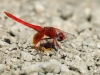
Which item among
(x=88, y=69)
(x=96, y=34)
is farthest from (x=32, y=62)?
(x=96, y=34)

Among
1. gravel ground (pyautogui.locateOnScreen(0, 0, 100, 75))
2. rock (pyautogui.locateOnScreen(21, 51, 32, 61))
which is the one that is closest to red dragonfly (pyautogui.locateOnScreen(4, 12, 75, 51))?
gravel ground (pyautogui.locateOnScreen(0, 0, 100, 75))

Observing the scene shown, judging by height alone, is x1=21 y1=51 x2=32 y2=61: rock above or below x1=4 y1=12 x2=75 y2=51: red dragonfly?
below

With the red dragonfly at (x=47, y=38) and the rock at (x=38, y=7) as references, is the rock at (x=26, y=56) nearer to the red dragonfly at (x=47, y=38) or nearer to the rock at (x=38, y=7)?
the red dragonfly at (x=47, y=38)

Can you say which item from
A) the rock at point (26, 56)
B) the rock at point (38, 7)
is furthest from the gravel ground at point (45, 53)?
the rock at point (38, 7)

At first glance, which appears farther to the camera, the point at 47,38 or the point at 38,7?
the point at 38,7

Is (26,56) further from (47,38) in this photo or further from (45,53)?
(47,38)

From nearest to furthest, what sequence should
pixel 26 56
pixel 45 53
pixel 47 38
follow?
pixel 26 56, pixel 45 53, pixel 47 38

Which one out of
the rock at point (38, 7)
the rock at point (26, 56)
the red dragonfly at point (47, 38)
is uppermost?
the rock at point (38, 7)

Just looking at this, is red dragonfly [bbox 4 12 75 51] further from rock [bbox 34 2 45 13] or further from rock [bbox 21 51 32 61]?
rock [bbox 34 2 45 13]

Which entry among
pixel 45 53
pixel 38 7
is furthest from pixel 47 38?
pixel 38 7

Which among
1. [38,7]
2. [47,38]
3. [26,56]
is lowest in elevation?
[26,56]

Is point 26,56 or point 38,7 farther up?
point 38,7

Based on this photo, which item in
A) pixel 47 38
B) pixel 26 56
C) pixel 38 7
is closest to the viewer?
pixel 26 56
